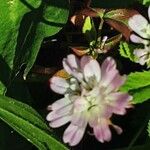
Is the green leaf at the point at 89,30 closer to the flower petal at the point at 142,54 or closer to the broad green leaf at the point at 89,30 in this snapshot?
the broad green leaf at the point at 89,30

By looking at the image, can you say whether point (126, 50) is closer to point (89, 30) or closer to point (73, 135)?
point (89, 30)

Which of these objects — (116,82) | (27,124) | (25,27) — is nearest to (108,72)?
(116,82)

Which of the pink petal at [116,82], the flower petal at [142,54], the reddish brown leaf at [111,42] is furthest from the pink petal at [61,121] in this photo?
the reddish brown leaf at [111,42]

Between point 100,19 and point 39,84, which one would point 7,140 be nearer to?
point 39,84

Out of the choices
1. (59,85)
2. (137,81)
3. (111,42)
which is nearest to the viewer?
(59,85)

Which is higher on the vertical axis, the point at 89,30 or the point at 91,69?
the point at 91,69

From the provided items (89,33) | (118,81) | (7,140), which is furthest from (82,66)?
(7,140)

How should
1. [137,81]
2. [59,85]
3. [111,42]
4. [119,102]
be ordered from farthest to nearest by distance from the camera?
[111,42], [137,81], [59,85], [119,102]
